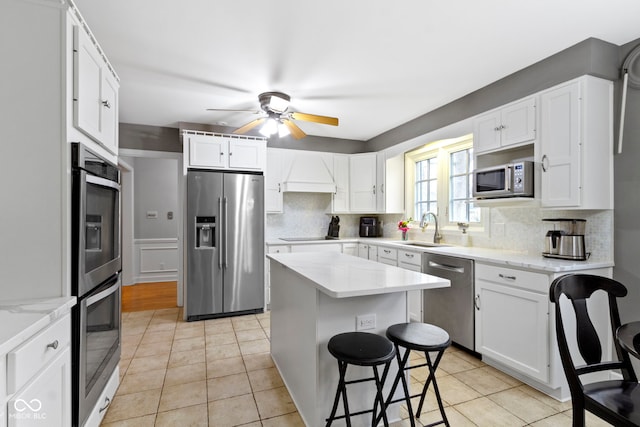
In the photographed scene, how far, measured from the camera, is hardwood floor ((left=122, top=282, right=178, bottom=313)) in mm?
4430

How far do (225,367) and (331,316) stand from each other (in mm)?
1372

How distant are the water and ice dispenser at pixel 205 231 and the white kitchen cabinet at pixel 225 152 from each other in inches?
25.9

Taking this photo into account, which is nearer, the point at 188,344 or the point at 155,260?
the point at 188,344

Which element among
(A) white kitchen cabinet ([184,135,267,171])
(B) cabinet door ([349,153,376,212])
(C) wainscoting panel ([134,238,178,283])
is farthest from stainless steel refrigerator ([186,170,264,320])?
(C) wainscoting panel ([134,238,178,283])

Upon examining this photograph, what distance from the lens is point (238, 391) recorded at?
7.43ft

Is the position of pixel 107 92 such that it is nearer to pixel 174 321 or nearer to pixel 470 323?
pixel 174 321

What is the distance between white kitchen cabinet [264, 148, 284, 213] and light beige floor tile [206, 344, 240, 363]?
6.37ft

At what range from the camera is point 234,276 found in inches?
155

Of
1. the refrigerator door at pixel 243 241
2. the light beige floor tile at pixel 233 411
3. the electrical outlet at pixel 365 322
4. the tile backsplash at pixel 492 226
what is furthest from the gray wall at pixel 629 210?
the refrigerator door at pixel 243 241

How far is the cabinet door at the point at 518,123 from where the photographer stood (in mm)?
2543

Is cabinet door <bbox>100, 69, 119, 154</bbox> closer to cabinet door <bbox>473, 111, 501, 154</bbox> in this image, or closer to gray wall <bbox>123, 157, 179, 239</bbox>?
cabinet door <bbox>473, 111, 501, 154</bbox>

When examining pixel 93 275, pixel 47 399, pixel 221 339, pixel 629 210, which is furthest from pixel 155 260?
pixel 629 210

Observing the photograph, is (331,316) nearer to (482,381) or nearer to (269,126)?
(482,381)

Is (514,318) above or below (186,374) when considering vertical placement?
above
